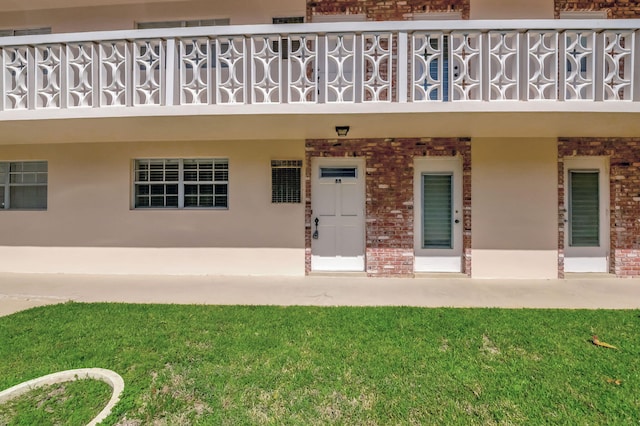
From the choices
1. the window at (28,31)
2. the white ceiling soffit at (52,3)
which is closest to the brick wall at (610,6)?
the white ceiling soffit at (52,3)

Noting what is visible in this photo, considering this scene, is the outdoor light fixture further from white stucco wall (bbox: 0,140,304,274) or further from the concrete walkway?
the concrete walkway

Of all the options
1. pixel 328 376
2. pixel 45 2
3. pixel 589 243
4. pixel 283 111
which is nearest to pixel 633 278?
pixel 589 243

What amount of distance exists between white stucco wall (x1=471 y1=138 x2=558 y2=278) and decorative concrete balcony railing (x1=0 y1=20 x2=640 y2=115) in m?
1.19

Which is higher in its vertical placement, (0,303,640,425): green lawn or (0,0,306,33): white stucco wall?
(0,0,306,33): white stucco wall

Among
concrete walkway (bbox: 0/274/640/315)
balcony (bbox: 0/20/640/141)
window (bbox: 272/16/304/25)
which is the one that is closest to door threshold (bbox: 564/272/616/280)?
concrete walkway (bbox: 0/274/640/315)

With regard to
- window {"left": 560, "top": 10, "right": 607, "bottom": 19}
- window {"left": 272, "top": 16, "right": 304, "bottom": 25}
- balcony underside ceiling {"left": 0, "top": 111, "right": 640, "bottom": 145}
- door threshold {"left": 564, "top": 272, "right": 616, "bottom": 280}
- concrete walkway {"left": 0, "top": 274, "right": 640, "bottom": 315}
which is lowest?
concrete walkway {"left": 0, "top": 274, "right": 640, "bottom": 315}

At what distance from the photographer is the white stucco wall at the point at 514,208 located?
639cm

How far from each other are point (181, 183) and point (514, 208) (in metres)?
6.84

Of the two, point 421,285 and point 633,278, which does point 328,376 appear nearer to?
point 421,285

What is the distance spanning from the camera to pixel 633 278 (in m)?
6.32

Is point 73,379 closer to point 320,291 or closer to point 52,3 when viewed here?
point 320,291

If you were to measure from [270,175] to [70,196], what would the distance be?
14.3 feet

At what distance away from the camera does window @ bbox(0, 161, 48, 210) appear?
23.4 ft

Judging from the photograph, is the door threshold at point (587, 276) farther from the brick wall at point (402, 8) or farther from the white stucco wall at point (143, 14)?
the white stucco wall at point (143, 14)
